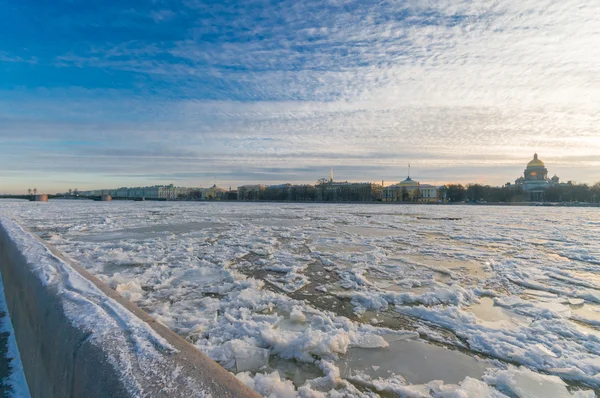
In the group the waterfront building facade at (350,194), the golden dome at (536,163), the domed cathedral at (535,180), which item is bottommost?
the waterfront building facade at (350,194)

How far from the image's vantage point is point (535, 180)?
111 m

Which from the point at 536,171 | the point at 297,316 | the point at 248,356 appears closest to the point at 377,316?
the point at 297,316

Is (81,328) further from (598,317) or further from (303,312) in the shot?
(598,317)

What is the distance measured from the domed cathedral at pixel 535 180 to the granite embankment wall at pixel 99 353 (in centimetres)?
12175

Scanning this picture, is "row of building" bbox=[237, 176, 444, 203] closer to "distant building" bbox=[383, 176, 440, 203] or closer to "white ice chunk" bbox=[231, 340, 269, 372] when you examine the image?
"distant building" bbox=[383, 176, 440, 203]

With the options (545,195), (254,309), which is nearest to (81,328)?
(254,309)

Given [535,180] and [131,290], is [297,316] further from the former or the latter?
[535,180]

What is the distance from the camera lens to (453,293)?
16.5 ft

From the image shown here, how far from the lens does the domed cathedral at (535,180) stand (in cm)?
10106

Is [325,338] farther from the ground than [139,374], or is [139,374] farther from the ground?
[139,374]

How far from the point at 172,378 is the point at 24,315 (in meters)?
2.21

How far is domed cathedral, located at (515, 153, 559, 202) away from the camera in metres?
101

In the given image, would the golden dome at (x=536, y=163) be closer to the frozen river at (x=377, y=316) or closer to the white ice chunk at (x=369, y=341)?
the frozen river at (x=377, y=316)

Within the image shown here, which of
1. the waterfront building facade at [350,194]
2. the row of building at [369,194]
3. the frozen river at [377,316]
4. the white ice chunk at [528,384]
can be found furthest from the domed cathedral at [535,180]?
the white ice chunk at [528,384]
